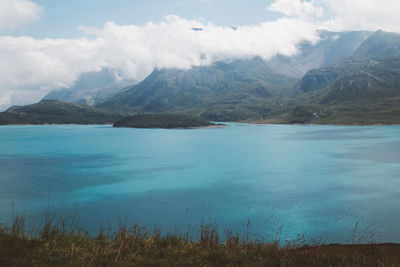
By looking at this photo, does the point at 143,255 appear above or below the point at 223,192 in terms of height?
above

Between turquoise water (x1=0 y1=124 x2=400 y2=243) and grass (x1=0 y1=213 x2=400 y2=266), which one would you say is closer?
grass (x1=0 y1=213 x2=400 y2=266)

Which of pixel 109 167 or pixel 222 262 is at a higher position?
pixel 222 262

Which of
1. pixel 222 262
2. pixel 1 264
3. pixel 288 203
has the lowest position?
pixel 288 203

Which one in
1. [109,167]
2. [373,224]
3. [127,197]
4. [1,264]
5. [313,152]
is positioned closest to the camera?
[1,264]

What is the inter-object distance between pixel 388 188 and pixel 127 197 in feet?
127

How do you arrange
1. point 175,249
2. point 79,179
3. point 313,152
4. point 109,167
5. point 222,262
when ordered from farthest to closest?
1. point 313,152
2. point 109,167
3. point 79,179
4. point 175,249
5. point 222,262

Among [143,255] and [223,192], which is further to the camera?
[223,192]

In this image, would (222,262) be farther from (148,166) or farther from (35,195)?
(148,166)

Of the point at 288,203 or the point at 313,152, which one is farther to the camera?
the point at 313,152

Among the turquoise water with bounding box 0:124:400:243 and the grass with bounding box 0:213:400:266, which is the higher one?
the grass with bounding box 0:213:400:266

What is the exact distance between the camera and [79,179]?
5344 centimetres

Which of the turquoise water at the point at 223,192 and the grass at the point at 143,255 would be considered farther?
the turquoise water at the point at 223,192

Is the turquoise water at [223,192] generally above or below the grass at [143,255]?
below

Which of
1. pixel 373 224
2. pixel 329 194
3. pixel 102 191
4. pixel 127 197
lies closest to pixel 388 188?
pixel 329 194
